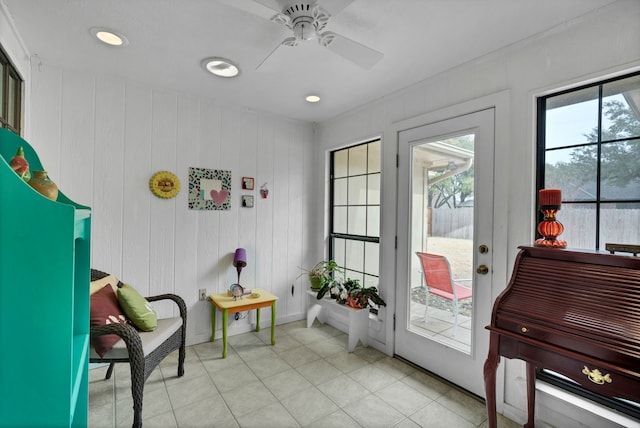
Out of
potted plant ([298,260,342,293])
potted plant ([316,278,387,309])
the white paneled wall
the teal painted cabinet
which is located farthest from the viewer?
potted plant ([298,260,342,293])

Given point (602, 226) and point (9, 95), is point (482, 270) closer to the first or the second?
point (602, 226)

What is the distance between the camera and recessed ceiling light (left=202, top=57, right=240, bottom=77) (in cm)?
219

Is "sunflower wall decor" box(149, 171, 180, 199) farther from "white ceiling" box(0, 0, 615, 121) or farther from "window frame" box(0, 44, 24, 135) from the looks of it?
"window frame" box(0, 44, 24, 135)

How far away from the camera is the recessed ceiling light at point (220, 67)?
2189mm

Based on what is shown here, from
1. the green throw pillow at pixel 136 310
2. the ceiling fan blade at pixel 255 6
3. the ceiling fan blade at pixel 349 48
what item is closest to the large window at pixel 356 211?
the ceiling fan blade at pixel 349 48

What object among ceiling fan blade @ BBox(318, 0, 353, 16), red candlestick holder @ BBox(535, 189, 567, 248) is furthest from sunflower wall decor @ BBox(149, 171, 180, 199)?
red candlestick holder @ BBox(535, 189, 567, 248)

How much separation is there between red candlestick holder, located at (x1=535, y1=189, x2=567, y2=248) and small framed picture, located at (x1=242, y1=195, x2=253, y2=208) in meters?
2.50

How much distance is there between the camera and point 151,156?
270cm

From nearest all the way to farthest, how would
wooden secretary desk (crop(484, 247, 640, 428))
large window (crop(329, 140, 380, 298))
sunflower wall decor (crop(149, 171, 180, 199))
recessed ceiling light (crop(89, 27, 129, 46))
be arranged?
1. wooden secretary desk (crop(484, 247, 640, 428))
2. recessed ceiling light (crop(89, 27, 129, 46))
3. sunflower wall decor (crop(149, 171, 180, 199))
4. large window (crop(329, 140, 380, 298))

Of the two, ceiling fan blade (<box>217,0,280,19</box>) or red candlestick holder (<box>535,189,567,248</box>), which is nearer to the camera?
ceiling fan blade (<box>217,0,280,19</box>)

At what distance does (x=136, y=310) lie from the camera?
201cm

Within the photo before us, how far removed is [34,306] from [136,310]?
4.57 feet

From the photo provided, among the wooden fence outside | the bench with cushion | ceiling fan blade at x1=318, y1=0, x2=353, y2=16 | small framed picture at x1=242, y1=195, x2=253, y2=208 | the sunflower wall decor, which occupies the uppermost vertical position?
ceiling fan blade at x1=318, y1=0, x2=353, y2=16

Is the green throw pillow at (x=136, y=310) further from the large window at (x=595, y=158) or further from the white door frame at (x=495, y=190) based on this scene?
the large window at (x=595, y=158)
